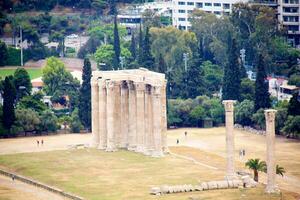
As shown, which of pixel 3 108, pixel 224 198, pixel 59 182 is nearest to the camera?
pixel 224 198

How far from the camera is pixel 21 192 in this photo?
505 ft

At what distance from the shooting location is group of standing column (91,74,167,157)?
556 feet

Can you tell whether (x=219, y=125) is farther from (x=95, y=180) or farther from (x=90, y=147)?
(x=95, y=180)

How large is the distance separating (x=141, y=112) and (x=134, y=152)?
13.3 ft

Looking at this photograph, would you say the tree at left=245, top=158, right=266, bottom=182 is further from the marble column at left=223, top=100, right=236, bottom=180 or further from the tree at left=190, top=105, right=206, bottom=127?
the tree at left=190, top=105, right=206, bottom=127

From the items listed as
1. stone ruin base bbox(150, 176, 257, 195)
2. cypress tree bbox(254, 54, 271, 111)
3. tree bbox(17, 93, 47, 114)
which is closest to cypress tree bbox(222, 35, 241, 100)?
cypress tree bbox(254, 54, 271, 111)

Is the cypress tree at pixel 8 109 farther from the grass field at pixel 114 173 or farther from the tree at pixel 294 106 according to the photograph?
the tree at pixel 294 106

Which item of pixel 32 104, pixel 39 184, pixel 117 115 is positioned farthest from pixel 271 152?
pixel 32 104

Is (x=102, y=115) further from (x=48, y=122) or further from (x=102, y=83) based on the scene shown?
(x=48, y=122)

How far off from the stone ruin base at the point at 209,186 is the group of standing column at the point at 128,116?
63.3 ft

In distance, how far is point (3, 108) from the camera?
18800cm

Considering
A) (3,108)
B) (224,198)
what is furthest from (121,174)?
(3,108)

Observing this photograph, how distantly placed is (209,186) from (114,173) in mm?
12733

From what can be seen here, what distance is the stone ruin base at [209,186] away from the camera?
487ft
